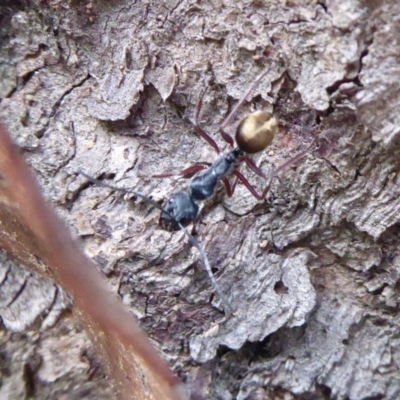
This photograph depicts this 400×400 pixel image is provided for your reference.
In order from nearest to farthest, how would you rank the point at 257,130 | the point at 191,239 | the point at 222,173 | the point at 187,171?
the point at 191,239 → the point at 257,130 → the point at 187,171 → the point at 222,173

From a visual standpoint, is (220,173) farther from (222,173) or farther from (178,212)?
(178,212)

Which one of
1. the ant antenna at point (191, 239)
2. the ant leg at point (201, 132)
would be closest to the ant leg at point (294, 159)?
the ant leg at point (201, 132)

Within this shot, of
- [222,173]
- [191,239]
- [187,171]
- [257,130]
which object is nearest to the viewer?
[191,239]

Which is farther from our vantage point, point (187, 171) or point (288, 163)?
point (187, 171)

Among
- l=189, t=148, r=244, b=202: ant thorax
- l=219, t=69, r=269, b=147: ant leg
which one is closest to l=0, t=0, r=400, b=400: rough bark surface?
l=219, t=69, r=269, b=147: ant leg

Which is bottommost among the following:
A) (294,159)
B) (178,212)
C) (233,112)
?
(294,159)

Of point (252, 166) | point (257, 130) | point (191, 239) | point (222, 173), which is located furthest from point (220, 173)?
point (191, 239)
